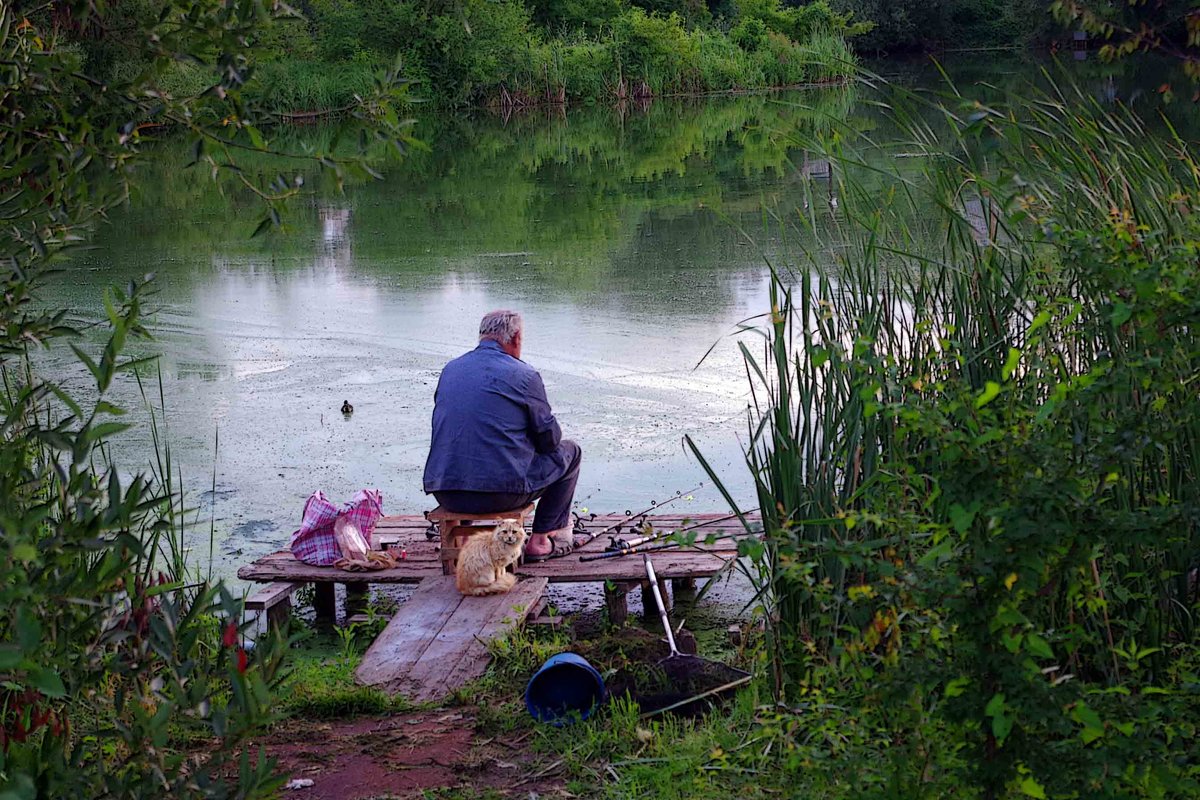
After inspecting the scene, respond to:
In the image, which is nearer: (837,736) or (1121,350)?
(837,736)

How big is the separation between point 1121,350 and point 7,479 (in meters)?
2.33

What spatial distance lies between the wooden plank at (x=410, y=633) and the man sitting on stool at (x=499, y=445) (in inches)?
13.9

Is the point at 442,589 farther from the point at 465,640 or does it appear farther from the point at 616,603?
the point at 616,603

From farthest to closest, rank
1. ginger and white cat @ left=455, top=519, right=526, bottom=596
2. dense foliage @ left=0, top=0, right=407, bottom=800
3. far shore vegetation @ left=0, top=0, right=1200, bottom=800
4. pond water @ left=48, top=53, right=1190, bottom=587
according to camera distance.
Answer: pond water @ left=48, top=53, right=1190, bottom=587, ginger and white cat @ left=455, top=519, right=526, bottom=596, far shore vegetation @ left=0, top=0, right=1200, bottom=800, dense foliage @ left=0, top=0, right=407, bottom=800

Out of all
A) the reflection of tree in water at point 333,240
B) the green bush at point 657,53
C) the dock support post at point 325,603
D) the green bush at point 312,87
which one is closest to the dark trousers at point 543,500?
the dock support post at point 325,603

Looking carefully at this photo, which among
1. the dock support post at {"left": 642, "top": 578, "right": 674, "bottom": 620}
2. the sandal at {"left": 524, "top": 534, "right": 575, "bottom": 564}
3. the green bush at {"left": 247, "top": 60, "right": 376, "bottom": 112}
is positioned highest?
the green bush at {"left": 247, "top": 60, "right": 376, "bottom": 112}

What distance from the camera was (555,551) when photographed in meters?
5.20

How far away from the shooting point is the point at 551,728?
3.68m

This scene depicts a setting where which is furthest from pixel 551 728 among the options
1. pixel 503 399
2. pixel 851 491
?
pixel 503 399

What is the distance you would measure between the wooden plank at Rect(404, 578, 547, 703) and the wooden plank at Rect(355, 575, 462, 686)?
4cm

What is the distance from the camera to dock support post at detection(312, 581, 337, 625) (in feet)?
17.2

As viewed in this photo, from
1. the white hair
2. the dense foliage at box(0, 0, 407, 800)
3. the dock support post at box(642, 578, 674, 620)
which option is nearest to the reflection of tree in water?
the white hair

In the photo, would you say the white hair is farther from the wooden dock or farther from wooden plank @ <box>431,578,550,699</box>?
wooden plank @ <box>431,578,550,699</box>

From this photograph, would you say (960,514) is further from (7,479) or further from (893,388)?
(7,479)
